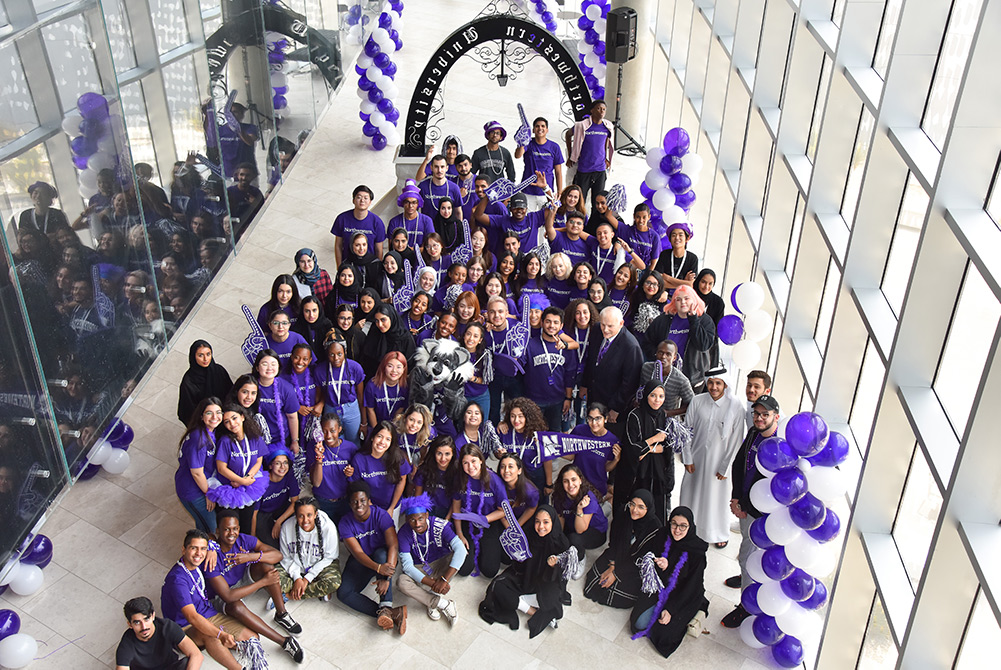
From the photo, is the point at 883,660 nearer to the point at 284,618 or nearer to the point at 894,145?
the point at 894,145

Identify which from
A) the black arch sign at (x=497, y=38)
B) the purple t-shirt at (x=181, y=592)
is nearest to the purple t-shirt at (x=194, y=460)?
the purple t-shirt at (x=181, y=592)

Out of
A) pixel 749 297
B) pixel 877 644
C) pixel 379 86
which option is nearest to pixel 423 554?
pixel 877 644

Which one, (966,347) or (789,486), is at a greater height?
(966,347)

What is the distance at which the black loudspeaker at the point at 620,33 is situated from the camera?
1592 centimetres

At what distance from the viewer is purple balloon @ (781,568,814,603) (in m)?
7.62

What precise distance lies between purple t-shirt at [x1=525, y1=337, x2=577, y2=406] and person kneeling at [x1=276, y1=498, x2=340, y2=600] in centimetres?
229

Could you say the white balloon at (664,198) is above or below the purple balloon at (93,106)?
below

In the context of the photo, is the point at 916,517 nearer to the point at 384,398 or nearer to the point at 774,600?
the point at 774,600

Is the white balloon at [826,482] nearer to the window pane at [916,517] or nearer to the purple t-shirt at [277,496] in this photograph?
the window pane at [916,517]

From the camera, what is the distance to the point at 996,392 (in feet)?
17.8

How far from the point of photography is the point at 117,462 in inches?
405

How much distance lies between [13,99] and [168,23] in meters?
2.90

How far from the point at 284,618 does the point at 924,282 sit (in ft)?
18.4

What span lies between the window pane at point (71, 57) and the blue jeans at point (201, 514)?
3950 mm
